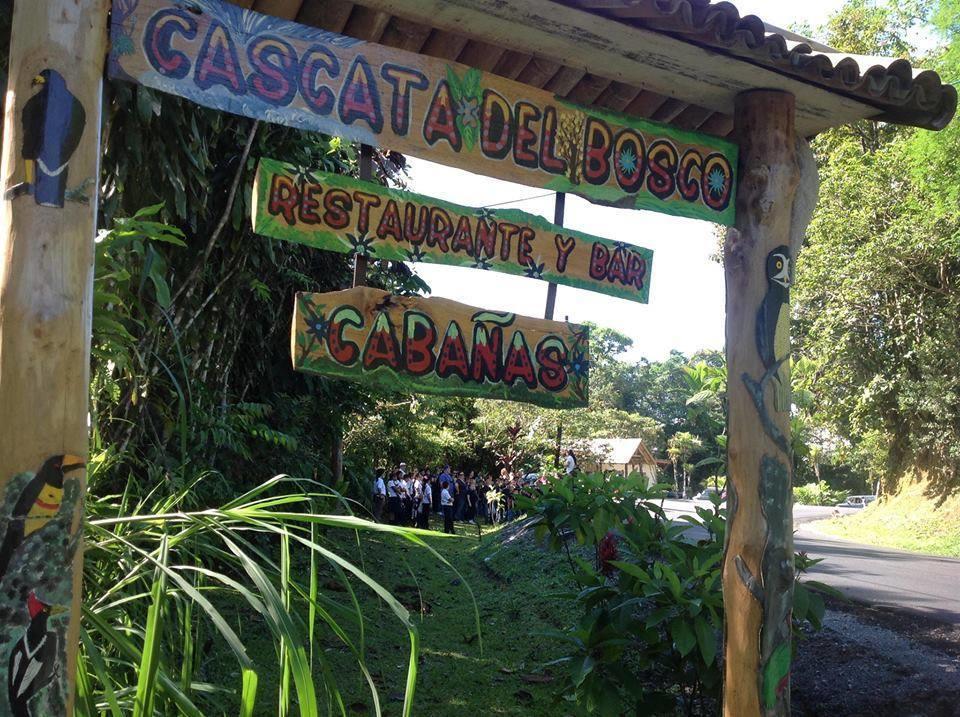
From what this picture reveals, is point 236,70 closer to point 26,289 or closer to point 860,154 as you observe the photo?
point 26,289

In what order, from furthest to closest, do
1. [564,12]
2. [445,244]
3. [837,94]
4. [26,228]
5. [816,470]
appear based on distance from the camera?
[816,470]
[837,94]
[445,244]
[564,12]
[26,228]

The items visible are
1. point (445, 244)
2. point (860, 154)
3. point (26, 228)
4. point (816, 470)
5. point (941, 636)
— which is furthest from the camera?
point (816, 470)

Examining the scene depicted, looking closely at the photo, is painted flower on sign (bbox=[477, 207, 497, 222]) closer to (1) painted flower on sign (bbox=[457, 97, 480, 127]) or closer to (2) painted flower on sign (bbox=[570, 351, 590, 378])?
(1) painted flower on sign (bbox=[457, 97, 480, 127])

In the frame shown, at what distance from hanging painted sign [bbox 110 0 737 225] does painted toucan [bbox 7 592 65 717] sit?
147 centimetres

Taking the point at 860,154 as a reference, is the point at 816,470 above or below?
below

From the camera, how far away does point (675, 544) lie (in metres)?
4.52

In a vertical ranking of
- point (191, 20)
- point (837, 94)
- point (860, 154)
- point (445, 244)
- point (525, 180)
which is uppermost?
point (860, 154)

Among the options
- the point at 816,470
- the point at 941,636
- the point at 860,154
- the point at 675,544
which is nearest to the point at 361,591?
the point at 675,544

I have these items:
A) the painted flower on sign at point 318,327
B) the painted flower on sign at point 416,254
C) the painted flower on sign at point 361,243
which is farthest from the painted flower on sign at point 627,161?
the painted flower on sign at point 318,327

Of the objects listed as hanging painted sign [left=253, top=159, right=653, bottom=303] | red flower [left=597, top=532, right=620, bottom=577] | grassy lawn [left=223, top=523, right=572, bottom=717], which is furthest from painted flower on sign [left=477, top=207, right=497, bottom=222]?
red flower [left=597, top=532, right=620, bottom=577]

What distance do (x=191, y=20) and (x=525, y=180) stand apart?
1.33 m

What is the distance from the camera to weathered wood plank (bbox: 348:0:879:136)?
3.12 metres

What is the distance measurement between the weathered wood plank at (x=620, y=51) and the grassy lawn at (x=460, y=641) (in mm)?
1824

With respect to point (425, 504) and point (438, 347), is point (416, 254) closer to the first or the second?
point (438, 347)
